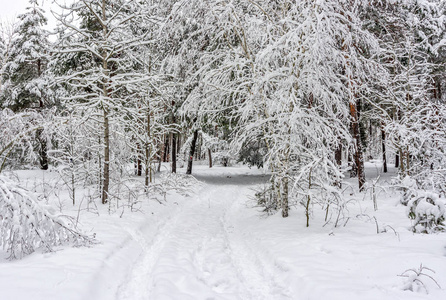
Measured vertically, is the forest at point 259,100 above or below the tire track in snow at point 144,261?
above

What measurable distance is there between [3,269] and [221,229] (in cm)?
507

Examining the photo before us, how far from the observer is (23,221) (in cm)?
400

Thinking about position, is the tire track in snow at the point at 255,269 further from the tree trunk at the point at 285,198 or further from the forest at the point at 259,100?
the forest at the point at 259,100

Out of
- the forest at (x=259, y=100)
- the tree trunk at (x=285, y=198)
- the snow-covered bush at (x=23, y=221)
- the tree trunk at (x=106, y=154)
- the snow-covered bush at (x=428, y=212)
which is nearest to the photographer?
the snow-covered bush at (x=23, y=221)

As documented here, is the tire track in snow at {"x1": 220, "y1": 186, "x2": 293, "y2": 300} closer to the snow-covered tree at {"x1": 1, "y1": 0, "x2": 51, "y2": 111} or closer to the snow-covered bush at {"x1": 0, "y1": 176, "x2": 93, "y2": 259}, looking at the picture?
the snow-covered bush at {"x1": 0, "y1": 176, "x2": 93, "y2": 259}

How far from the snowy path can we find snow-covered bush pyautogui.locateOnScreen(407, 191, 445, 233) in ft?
9.08

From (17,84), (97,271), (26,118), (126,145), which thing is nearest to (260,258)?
(97,271)

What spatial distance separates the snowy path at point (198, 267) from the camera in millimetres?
3840

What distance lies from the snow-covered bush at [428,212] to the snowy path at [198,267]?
9.08 ft

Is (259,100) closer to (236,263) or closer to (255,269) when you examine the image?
(236,263)

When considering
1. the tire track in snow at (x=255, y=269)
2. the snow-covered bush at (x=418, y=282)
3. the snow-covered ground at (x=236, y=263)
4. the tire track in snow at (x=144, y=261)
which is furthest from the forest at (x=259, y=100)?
the tire track in snow at (x=255, y=269)

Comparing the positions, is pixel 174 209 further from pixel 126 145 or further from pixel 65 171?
pixel 65 171

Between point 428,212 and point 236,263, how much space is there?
349 cm

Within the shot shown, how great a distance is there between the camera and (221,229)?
25.2ft
